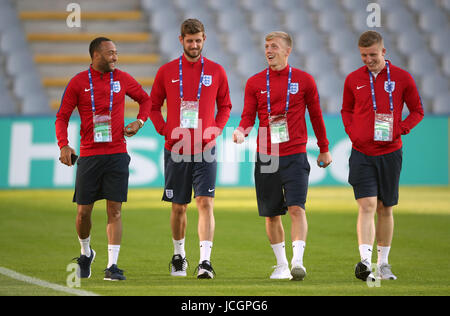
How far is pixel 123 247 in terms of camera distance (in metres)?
9.45

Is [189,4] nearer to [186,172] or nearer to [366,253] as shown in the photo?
[186,172]

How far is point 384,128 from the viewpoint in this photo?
23.8 ft

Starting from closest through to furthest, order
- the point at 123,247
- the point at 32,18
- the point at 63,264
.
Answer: the point at 63,264
the point at 123,247
the point at 32,18

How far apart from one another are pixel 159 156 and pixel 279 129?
403 inches

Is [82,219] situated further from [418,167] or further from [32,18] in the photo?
[32,18]

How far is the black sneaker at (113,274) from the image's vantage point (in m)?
7.02

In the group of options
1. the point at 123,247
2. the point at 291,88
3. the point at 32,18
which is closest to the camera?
the point at 291,88

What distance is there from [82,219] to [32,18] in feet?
55.9

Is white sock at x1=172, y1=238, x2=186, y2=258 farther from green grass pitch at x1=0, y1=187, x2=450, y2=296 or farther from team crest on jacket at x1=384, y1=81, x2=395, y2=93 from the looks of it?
team crest on jacket at x1=384, y1=81, x2=395, y2=93

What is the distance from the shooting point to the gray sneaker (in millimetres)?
7164

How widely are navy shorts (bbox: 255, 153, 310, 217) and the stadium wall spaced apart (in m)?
9.41

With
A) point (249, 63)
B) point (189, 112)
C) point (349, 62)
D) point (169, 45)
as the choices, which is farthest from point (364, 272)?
point (349, 62)

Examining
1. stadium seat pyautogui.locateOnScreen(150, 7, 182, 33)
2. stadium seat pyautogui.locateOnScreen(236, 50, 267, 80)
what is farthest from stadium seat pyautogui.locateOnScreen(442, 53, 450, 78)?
stadium seat pyautogui.locateOnScreen(150, 7, 182, 33)

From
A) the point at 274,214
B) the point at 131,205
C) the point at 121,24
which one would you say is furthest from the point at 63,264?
the point at 121,24
